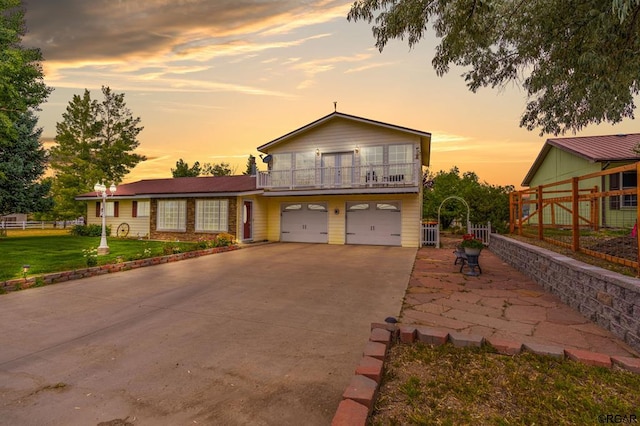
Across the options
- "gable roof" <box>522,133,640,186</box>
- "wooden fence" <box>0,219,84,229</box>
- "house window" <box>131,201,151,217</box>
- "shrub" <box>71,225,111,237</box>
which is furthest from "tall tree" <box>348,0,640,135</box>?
"wooden fence" <box>0,219,84,229</box>

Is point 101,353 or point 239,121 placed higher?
point 239,121

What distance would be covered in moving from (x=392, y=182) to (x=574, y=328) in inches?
449

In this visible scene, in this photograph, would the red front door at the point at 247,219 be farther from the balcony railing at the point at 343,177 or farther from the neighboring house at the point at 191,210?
the balcony railing at the point at 343,177

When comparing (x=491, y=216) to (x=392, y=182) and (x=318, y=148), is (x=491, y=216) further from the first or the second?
(x=318, y=148)

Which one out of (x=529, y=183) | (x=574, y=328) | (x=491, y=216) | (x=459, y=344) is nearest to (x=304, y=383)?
(x=459, y=344)

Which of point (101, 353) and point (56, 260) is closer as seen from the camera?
point (101, 353)

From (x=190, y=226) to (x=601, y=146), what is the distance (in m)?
24.2

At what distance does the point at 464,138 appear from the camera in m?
18.9

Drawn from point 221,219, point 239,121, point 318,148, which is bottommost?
point 221,219

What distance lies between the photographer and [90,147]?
1174 inches

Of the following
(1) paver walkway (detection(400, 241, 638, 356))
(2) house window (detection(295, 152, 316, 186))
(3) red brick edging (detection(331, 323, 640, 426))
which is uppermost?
(2) house window (detection(295, 152, 316, 186))

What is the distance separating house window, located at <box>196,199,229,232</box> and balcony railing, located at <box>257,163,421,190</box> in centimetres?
248

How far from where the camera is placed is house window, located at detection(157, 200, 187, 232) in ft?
58.9

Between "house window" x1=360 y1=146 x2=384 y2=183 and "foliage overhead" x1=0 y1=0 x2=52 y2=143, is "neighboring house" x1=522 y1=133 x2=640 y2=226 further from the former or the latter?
"foliage overhead" x1=0 y1=0 x2=52 y2=143
